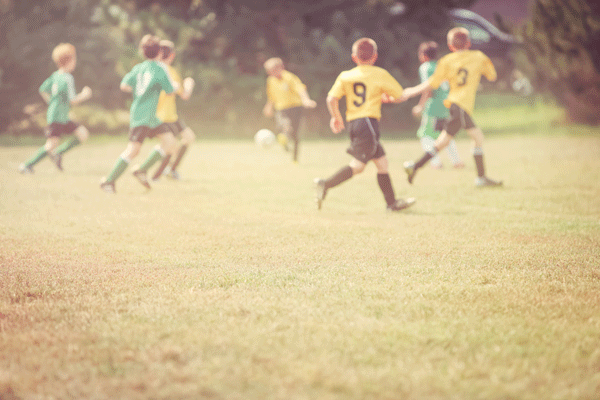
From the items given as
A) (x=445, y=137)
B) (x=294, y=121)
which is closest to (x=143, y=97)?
(x=445, y=137)

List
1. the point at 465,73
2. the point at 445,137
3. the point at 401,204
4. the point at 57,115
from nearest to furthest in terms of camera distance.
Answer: the point at 401,204
the point at 465,73
the point at 445,137
the point at 57,115

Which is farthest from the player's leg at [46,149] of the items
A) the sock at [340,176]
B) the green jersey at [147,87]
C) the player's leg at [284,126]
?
the sock at [340,176]

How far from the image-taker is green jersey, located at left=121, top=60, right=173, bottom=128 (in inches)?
335

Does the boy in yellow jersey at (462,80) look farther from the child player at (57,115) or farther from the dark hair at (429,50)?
the child player at (57,115)

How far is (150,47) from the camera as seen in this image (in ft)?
27.5

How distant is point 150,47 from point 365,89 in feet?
9.98

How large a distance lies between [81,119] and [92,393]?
2264 centimetres

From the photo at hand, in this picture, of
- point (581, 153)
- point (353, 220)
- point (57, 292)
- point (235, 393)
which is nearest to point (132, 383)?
point (235, 393)

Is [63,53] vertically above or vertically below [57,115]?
above

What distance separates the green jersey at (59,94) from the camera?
Result: 1070cm

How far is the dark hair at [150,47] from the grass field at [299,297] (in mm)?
1836

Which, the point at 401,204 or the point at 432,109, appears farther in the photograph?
the point at 432,109

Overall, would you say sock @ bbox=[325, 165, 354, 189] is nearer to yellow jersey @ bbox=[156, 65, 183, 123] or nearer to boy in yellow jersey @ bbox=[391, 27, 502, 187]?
boy in yellow jersey @ bbox=[391, 27, 502, 187]

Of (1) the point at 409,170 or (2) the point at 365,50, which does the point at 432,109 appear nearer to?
(1) the point at 409,170
